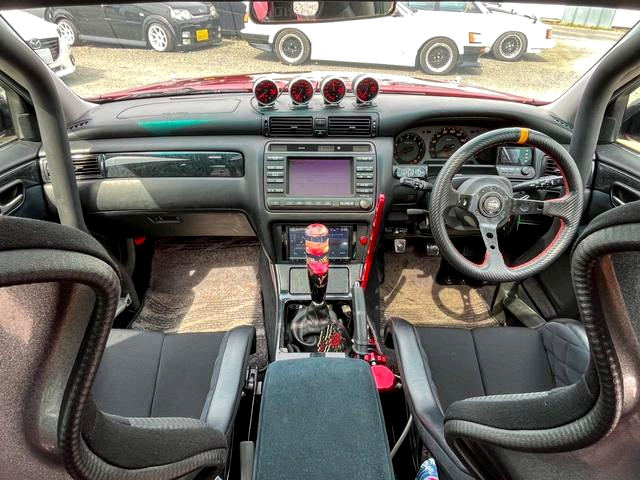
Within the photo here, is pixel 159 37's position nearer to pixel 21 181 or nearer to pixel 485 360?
pixel 21 181

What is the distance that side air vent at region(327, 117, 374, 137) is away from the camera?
8.11ft

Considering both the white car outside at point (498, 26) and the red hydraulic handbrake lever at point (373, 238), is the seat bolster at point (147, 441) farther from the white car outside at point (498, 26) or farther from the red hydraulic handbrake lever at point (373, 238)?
the white car outside at point (498, 26)

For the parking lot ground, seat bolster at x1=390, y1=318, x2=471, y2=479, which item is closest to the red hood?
the parking lot ground

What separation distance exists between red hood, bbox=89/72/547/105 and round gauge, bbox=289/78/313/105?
0.71 feet

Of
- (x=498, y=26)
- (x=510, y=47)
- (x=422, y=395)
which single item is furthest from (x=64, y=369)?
(x=510, y=47)

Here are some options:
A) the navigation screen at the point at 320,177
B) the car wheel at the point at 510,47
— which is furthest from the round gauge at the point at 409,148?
the car wheel at the point at 510,47

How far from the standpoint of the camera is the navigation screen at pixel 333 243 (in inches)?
105

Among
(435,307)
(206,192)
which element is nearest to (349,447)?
(206,192)

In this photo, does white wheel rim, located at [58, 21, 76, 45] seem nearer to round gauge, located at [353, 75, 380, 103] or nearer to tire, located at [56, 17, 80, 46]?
tire, located at [56, 17, 80, 46]

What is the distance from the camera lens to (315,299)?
224 centimetres

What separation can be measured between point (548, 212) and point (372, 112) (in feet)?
3.18

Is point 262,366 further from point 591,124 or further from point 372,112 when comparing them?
point 591,124

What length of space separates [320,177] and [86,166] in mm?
1191

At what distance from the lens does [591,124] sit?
2.22 meters
